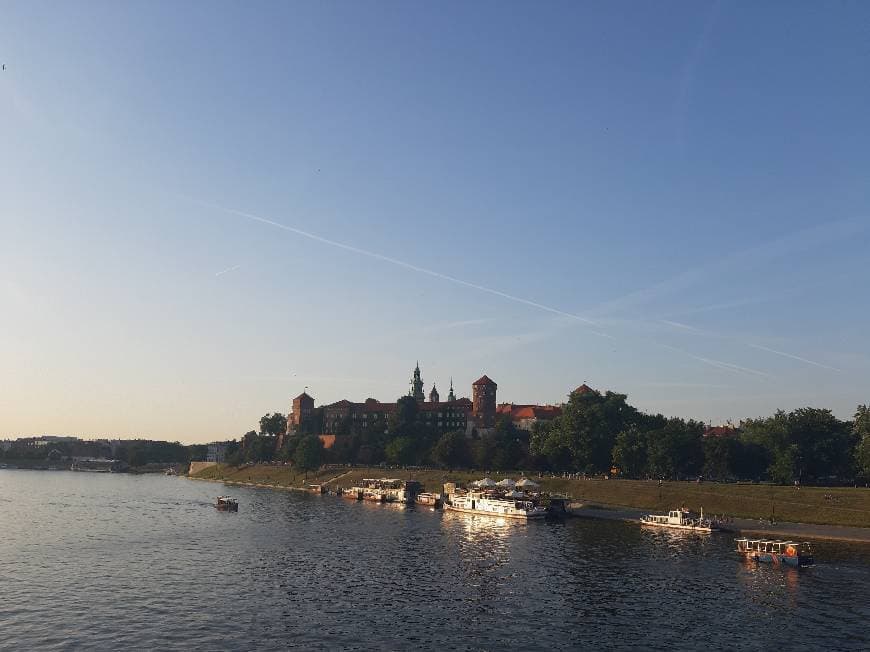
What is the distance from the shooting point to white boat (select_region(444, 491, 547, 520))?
126 metres

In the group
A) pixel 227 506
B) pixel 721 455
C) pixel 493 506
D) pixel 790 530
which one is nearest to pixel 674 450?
pixel 721 455

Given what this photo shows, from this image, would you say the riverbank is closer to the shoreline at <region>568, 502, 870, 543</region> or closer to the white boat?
the shoreline at <region>568, 502, 870, 543</region>

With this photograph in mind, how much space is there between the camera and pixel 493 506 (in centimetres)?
13250

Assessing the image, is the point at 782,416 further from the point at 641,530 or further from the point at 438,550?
the point at 438,550

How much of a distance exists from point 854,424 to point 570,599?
10656 centimetres

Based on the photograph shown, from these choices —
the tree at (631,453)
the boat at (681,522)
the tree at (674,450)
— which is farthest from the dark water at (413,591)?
the tree at (631,453)

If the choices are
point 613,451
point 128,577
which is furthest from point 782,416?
point 128,577

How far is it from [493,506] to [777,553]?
199 ft

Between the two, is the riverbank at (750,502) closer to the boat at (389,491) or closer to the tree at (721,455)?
the tree at (721,455)

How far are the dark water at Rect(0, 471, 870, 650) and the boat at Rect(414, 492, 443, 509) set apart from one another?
4027 centimetres

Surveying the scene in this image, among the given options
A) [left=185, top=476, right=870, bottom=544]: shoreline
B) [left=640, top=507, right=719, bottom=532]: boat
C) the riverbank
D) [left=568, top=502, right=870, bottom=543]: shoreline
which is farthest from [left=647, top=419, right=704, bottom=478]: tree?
[left=640, top=507, right=719, bottom=532]: boat

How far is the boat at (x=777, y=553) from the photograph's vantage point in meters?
77.4

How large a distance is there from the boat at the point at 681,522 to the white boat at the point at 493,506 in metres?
20.2

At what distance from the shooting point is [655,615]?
57.1m
